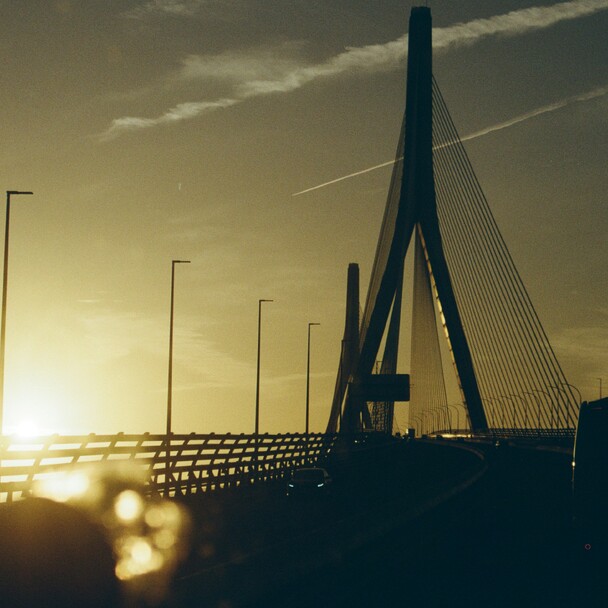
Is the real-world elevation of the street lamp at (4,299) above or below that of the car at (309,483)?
above

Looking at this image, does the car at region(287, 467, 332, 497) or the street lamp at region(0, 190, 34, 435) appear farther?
the car at region(287, 467, 332, 497)

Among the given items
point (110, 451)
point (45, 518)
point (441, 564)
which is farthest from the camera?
point (110, 451)

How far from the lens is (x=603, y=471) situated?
1641cm

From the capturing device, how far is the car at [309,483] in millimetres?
37250

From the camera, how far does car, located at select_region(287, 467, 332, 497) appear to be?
37.2 meters

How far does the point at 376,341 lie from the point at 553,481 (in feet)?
82.6

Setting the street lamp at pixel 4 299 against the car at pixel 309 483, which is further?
the car at pixel 309 483

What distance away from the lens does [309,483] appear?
123ft

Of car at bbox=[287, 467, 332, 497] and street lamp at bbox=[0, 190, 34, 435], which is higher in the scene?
street lamp at bbox=[0, 190, 34, 435]

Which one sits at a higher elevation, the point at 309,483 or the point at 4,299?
the point at 4,299

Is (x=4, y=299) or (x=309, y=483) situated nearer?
(x=4, y=299)

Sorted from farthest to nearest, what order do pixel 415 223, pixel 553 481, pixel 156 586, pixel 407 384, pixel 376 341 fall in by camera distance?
pixel 407 384, pixel 376 341, pixel 415 223, pixel 553 481, pixel 156 586

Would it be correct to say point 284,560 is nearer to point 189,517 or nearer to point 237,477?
point 189,517

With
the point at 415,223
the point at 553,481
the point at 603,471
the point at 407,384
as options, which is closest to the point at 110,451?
the point at 603,471
